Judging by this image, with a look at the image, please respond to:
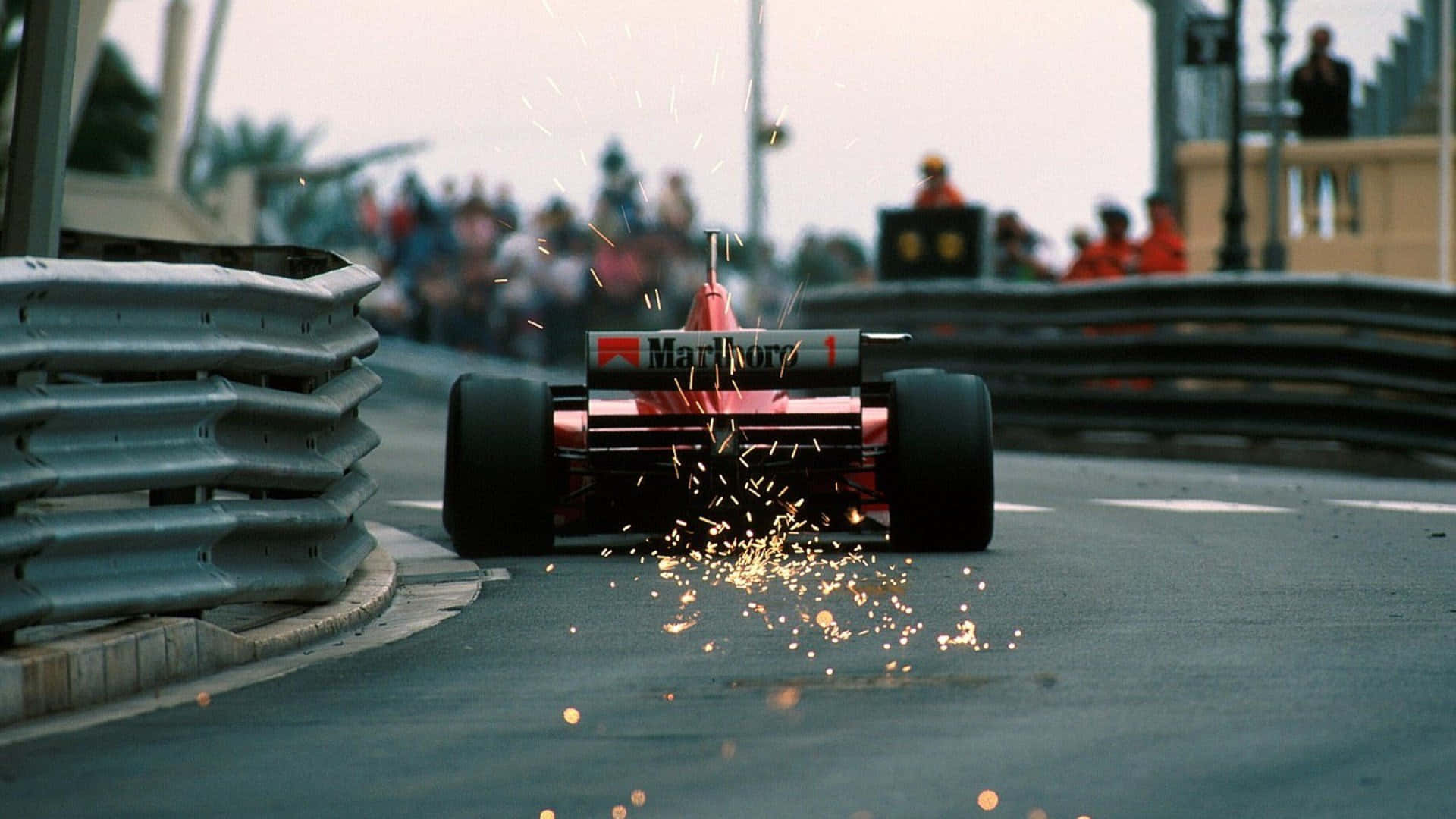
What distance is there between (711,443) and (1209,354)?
9.70 meters

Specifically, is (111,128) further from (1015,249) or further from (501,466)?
(501,466)

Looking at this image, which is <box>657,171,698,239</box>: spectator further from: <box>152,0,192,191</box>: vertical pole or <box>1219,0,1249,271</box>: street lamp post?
<box>152,0,192,191</box>: vertical pole

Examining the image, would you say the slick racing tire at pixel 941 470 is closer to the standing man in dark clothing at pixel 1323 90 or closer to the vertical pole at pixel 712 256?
the vertical pole at pixel 712 256

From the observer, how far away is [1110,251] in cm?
2173

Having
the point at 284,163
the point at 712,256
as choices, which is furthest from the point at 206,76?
the point at 284,163

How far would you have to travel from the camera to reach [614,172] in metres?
26.1

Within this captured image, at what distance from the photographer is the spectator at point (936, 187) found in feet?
76.8

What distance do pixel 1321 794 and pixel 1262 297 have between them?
1401cm

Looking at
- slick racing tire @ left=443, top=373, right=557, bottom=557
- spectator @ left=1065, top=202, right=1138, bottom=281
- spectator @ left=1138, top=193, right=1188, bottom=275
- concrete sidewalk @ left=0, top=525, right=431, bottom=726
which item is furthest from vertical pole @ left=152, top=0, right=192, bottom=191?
concrete sidewalk @ left=0, top=525, right=431, bottom=726

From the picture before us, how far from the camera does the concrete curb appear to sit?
5.77m

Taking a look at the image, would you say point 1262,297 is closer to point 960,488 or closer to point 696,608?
point 960,488

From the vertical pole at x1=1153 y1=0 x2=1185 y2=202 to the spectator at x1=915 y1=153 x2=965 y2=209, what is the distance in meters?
5.96

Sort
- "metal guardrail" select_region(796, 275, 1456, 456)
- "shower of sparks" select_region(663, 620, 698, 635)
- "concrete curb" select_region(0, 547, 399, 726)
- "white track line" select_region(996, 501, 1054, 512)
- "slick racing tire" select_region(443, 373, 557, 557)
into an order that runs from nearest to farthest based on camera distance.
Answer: "concrete curb" select_region(0, 547, 399, 726)
"shower of sparks" select_region(663, 620, 698, 635)
"slick racing tire" select_region(443, 373, 557, 557)
"white track line" select_region(996, 501, 1054, 512)
"metal guardrail" select_region(796, 275, 1456, 456)

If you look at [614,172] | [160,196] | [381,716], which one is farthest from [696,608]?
[160,196]
